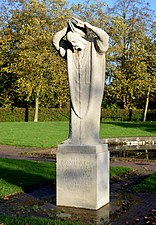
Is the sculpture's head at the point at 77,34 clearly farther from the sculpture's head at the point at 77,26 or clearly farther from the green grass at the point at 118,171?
the green grass at the point at 118,171

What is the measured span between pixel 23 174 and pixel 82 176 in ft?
12.5

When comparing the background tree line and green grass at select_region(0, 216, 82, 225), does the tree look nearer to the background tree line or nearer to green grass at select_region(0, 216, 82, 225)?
the background tree line

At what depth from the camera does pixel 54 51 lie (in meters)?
36.0

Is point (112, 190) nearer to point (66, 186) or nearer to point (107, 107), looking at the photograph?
point (66, 186)

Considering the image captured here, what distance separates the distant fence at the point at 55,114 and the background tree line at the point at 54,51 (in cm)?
109

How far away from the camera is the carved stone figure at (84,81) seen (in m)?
7.24

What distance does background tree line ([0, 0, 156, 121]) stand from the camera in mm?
36031

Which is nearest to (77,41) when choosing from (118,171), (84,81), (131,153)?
(84,81)

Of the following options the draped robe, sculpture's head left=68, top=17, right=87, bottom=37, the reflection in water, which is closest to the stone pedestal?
the draped robe

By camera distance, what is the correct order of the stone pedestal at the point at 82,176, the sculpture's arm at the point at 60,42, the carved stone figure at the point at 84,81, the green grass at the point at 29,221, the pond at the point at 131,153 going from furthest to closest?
the pond at the point at 131,153 → the sculpture's arm at the point at 60,42 → the carved stone figure at the point at 84,81 → the stone pedestal at the point at 82,176 → the green grass at the point at 29,221

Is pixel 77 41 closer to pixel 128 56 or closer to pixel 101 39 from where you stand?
pixel 101 39

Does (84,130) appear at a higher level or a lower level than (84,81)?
lower

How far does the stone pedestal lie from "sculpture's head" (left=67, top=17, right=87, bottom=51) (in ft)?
5.71

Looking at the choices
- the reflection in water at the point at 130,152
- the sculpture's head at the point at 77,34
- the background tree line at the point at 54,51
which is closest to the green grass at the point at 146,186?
the sculpture's head at the point at 77,34
